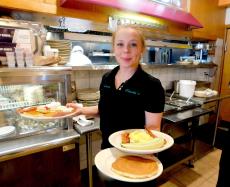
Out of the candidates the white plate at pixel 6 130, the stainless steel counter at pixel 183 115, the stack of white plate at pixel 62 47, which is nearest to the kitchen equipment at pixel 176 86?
the stainless steel counter at pixel 183 115

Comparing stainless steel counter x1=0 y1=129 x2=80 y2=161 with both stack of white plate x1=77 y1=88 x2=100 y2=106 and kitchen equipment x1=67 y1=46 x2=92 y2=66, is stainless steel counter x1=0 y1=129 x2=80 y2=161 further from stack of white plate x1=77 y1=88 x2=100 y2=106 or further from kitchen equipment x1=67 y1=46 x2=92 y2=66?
kitchen equipment x1=67 y1=46 x2=92 y2=66

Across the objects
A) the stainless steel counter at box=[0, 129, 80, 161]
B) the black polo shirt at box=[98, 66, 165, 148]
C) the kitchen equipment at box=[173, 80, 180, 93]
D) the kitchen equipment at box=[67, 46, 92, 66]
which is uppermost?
the kitchen equipment at box=[67, 46, 92, 66]

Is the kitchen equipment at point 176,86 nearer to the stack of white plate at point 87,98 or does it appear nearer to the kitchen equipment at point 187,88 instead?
the kitchen equipment at point 187,88

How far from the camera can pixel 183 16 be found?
2.30m

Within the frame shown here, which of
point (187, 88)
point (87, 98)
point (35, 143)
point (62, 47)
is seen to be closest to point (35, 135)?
point (35, 143)

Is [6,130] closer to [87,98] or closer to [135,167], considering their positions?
[87,98]

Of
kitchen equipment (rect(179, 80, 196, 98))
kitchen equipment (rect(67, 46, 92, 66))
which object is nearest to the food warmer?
kitchen equipment (rect(67, 46, 92, 66))

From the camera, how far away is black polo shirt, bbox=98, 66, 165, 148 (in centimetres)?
96

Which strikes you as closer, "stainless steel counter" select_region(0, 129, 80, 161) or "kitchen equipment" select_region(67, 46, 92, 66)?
"stainless steel counter" select_region(0, 129, 80, 161)

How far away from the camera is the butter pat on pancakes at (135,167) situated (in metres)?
0.75

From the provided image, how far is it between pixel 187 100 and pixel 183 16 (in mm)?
1051

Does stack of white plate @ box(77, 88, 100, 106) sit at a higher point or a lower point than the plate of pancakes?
lower

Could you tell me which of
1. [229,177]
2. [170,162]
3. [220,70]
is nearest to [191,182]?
[170,162]

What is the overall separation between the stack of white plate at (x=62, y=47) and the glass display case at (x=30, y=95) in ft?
1.08
